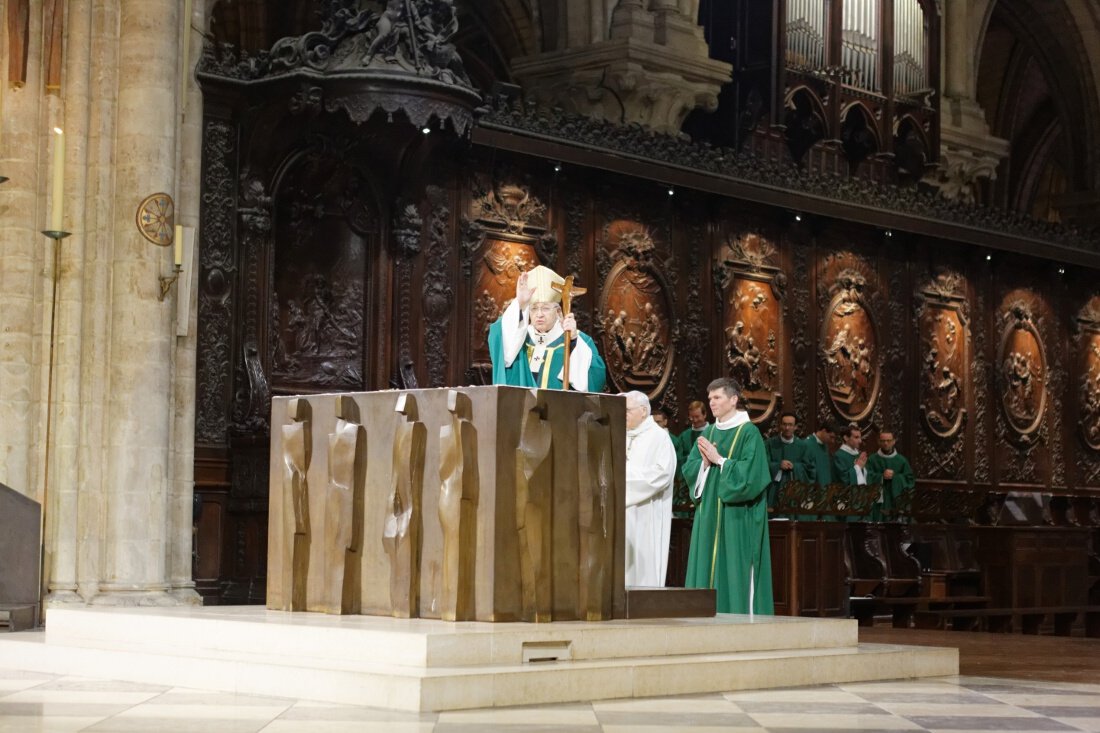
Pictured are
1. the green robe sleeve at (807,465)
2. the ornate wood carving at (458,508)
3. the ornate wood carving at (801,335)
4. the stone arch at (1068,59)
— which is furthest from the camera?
the stone arch at (1068,59)

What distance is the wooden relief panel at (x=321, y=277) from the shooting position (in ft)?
45.0

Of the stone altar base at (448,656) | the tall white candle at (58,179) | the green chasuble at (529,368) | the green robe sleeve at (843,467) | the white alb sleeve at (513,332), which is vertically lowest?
the stone altar base at (448,656)

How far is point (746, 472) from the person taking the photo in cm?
1012

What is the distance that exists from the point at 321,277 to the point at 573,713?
318 inches

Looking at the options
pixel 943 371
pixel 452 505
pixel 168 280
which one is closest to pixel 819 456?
pixel 943 371

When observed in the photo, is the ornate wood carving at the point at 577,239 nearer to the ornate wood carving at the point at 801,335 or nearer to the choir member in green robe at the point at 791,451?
the choir member in green robe at the point at 791,451

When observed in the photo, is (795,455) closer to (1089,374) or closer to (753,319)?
(753,319)

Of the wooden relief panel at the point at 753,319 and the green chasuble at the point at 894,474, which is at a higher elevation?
the wooden relief panel at the point at 753,319

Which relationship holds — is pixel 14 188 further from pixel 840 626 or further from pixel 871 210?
pixel 871 210

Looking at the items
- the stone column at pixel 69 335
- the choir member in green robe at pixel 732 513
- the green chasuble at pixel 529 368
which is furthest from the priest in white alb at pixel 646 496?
the stone column at pixel 69 335

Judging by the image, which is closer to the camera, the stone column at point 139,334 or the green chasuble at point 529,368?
the green chasuble at point 529,368

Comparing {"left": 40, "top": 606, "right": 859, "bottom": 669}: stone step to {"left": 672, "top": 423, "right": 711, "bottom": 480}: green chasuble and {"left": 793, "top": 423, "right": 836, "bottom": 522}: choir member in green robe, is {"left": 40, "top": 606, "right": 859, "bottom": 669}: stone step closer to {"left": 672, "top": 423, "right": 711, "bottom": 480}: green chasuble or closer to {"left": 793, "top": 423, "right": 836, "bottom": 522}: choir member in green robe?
{"left": 672, "top": 423, "right": 711, "bottom": 480}: green chasuble

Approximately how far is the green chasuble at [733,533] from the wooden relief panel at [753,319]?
21.9ft

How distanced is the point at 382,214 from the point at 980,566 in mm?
6848
